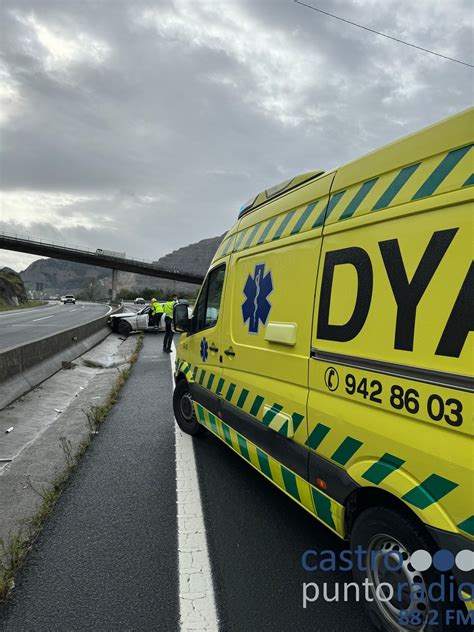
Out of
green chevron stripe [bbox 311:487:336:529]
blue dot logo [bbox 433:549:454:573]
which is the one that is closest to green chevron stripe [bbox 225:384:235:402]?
green chevron stripe [bbox 311:487:336:529]

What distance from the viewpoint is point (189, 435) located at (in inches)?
208

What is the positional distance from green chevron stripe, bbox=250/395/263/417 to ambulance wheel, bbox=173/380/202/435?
1806mm

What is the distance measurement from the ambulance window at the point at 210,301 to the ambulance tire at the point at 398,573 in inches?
99.6

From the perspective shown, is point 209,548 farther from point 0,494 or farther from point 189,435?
point 189,435

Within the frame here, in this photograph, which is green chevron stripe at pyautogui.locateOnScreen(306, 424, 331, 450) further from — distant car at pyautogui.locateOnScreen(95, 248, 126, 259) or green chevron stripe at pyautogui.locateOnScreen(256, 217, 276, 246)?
distant car at pyautogui.locateOnScreen(95, 248, 126, 259)

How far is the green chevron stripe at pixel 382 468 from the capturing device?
1955 mm

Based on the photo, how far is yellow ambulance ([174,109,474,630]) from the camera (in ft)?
5.68

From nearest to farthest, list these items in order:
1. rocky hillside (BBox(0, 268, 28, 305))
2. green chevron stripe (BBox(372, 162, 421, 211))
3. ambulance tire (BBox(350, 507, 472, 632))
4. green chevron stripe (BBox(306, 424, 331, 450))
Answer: ambulance tire (BBox(350, 507, 472, 632)) → green chevron stripe (BBox(372, 162, 421, 211)) → green chevron stripe (BBox(306, 424, 331, 450)) → rocky hillside (BBox(0, 268, 28, 305))

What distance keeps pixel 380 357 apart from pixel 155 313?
55.2 feet

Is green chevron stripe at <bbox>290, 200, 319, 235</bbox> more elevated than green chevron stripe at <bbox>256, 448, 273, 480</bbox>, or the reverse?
green chevron stripe at <bbox>290, 200, 319, 235</bbox>

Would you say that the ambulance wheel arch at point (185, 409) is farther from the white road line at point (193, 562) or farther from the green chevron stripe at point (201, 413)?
the white road line at point (193, 562)

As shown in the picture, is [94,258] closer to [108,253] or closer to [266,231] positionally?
[108,253]

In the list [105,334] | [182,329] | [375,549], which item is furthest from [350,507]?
[105,334]

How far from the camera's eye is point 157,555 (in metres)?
2.84
